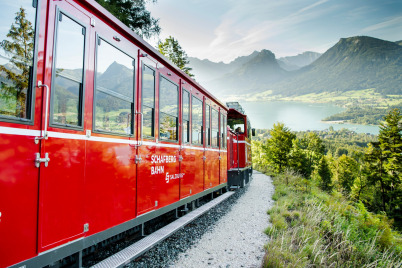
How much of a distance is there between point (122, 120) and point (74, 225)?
156 cm

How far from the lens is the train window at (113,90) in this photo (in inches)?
136

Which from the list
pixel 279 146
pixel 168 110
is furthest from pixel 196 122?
pixel 279 146

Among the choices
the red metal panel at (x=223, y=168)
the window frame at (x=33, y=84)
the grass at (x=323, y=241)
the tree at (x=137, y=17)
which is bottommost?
the grass at (x=323, y=241)

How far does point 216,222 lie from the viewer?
732 centimetres

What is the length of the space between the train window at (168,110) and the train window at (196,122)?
104cm

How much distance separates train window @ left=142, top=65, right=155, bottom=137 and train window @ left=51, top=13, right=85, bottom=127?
1.37 m

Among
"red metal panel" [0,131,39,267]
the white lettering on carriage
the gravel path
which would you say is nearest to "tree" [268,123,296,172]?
the gravel path

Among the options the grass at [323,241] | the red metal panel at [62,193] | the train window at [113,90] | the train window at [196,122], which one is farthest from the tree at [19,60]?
the train window at [196,122]

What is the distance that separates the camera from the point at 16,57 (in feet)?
7.96

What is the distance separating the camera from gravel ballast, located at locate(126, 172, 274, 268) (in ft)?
15.3

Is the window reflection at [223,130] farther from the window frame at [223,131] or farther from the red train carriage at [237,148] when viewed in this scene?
the red train carriage at [237,148]

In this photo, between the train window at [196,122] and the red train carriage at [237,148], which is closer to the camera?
the train window at [196,122]

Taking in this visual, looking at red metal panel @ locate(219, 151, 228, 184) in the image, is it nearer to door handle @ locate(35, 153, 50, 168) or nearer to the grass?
the grass

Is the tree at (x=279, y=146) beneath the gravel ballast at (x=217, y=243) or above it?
above
